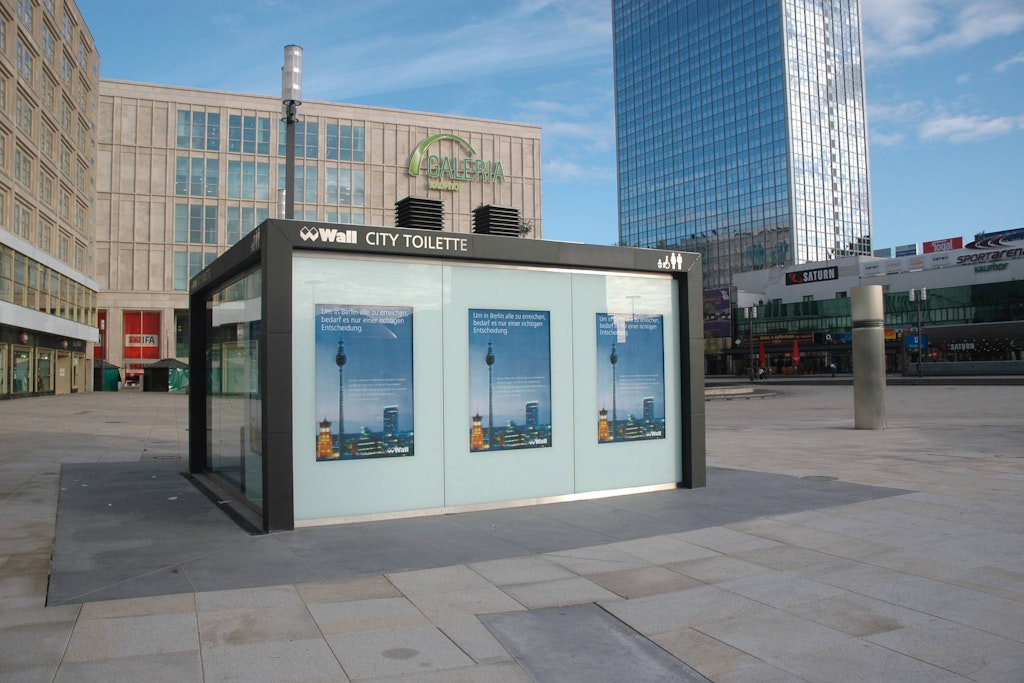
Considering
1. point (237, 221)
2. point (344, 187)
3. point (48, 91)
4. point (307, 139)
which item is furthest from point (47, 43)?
point (344, 187)

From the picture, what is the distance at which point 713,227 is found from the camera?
482 ft

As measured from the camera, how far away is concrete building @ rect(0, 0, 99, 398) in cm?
4188

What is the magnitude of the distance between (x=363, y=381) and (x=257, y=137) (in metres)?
67.8

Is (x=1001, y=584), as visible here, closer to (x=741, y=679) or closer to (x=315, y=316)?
(x=741, y=679)

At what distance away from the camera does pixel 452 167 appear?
2987 inches

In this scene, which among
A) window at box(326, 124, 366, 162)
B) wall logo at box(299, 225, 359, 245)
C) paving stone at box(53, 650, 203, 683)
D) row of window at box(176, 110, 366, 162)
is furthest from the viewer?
window at box(326, 124, 366, 162)

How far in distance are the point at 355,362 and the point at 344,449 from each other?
0.94 m

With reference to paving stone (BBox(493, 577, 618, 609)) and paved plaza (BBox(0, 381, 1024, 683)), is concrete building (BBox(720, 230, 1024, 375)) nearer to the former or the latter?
paved plaza (BBox(0, 381, 1024, 683))

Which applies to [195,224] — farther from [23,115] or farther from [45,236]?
[23,115]

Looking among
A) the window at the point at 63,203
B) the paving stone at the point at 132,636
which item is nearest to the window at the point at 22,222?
the window at the point at 63,203

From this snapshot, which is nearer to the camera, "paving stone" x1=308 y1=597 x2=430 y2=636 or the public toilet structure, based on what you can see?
"paving stone" x1=308 y1=597 x2=430 y2=636

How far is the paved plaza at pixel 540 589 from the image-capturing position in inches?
180

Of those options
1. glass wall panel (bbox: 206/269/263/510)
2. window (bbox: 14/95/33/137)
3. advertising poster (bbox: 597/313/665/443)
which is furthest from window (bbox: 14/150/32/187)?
advertising poster (bbox: 597/313/665/443)

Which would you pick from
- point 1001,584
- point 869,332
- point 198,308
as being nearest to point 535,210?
point 869,332
